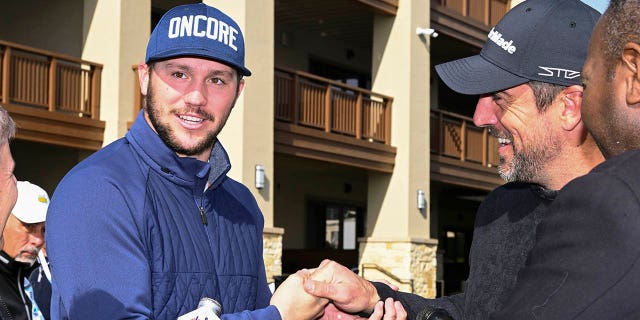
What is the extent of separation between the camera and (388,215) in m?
20.1

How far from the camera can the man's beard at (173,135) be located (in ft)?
10.7

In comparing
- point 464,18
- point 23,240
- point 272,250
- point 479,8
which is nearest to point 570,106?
point 23,240

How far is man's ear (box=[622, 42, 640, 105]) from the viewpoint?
183 cm

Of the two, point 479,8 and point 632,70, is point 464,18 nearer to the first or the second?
point 479,8

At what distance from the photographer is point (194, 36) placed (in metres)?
3.23

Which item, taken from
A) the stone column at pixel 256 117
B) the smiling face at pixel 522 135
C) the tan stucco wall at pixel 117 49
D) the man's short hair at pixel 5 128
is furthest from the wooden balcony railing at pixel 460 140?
the man's short hair at pixel 5 128

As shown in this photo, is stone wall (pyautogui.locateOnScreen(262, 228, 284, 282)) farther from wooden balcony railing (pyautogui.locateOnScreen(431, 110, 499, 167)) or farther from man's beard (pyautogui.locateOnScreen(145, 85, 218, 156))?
man's beard (pyautogui.locateOnScreen(145, 85, 218, 156))

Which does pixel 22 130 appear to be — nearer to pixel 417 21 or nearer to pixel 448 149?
pixel 417 21

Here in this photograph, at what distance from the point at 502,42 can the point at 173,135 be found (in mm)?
1245

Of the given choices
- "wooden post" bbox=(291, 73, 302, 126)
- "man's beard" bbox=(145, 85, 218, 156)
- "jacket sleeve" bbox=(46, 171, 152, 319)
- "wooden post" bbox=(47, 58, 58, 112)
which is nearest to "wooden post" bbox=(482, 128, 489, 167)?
"wooden post" bbox=(291, 73, 302, 126)

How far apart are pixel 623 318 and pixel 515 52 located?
188 centimetres

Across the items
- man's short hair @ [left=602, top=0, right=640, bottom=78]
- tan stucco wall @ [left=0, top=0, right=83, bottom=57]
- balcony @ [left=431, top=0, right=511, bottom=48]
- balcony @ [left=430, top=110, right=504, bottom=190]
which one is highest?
balcony @ [left=431, top=0, right=511, bottom=48]

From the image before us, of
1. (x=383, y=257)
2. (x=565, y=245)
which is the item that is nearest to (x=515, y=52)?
(x=565, y=245)

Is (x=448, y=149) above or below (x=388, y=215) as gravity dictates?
above
